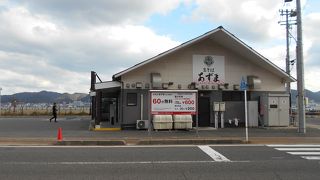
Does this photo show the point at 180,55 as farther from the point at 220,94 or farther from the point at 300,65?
the point at 300,65

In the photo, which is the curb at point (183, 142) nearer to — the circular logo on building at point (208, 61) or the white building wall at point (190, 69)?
the white building wall at point (190, 69)

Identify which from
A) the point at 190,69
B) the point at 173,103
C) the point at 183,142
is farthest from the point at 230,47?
the point at 183,142

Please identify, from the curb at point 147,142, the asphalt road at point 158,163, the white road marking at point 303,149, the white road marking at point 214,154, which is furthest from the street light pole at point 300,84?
the white road marking at point 214,154

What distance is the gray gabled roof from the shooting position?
85.4 ft

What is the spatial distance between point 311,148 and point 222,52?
12.4 meters

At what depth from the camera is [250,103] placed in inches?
1101

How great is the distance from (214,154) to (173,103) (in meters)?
7.09

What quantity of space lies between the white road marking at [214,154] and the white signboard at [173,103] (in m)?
4.94

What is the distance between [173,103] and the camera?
2139 cm

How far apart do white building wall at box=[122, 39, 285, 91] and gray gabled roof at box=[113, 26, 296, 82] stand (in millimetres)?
401

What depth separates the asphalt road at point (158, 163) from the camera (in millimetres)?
10766

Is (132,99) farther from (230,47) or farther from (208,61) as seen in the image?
(230,47)

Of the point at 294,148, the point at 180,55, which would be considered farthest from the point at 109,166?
the point at 180,55

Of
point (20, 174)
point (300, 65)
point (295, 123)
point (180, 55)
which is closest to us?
point (20, 174)
